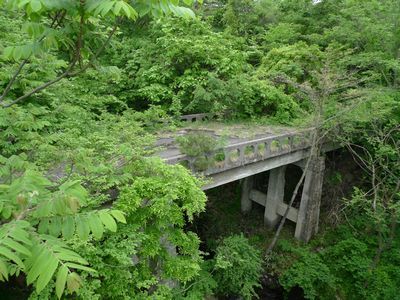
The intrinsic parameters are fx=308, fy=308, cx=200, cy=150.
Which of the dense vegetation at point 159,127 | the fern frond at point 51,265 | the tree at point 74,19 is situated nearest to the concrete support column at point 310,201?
the dense vegetation at point 159,127

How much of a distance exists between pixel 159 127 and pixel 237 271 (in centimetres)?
600

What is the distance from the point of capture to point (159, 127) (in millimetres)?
12172

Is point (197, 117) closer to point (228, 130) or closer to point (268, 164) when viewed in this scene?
point (228, 130)

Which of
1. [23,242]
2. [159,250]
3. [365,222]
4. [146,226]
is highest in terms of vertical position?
[23,242]

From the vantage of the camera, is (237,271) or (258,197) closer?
(237,271)

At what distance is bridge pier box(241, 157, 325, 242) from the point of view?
1370 centimetres

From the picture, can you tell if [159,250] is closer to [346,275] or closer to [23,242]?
[23,242]

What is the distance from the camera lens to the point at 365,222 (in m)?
14.0

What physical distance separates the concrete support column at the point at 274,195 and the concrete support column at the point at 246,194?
1.18 meters

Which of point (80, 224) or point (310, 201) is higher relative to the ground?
point (80, 224)

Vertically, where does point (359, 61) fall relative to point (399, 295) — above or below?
above

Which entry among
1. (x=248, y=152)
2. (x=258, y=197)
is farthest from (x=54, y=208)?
(x=258, y=197)

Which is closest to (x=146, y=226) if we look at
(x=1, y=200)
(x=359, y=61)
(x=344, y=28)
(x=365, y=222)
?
(x=1, y=200)

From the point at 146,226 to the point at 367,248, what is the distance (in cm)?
1072
